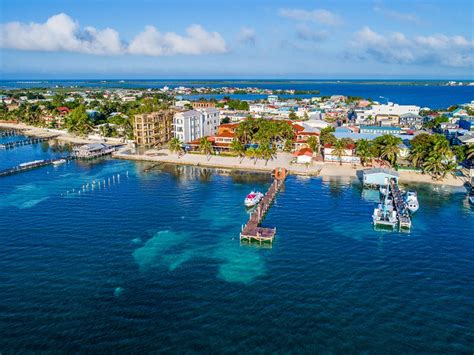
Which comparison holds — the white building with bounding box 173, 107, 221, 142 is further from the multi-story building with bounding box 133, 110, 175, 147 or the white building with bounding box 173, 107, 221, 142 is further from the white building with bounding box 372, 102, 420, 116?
the white building with bounding box 372, 102, 420, 116

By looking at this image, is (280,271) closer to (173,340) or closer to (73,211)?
(173,340)

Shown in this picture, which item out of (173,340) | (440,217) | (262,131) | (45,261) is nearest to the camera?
(173,340)

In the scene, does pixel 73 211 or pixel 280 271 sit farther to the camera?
pixel 73 211

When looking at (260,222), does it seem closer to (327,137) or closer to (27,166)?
(327,137)

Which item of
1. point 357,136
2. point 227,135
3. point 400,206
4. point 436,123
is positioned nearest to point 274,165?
point 227,135

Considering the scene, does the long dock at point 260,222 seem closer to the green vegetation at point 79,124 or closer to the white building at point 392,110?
the green vegetation at point 79,124

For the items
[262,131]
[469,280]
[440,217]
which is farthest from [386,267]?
[262,131]

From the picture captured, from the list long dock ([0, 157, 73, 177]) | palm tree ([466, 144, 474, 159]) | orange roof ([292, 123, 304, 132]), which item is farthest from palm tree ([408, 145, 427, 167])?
long dock ([0, 157, 73, 177])
